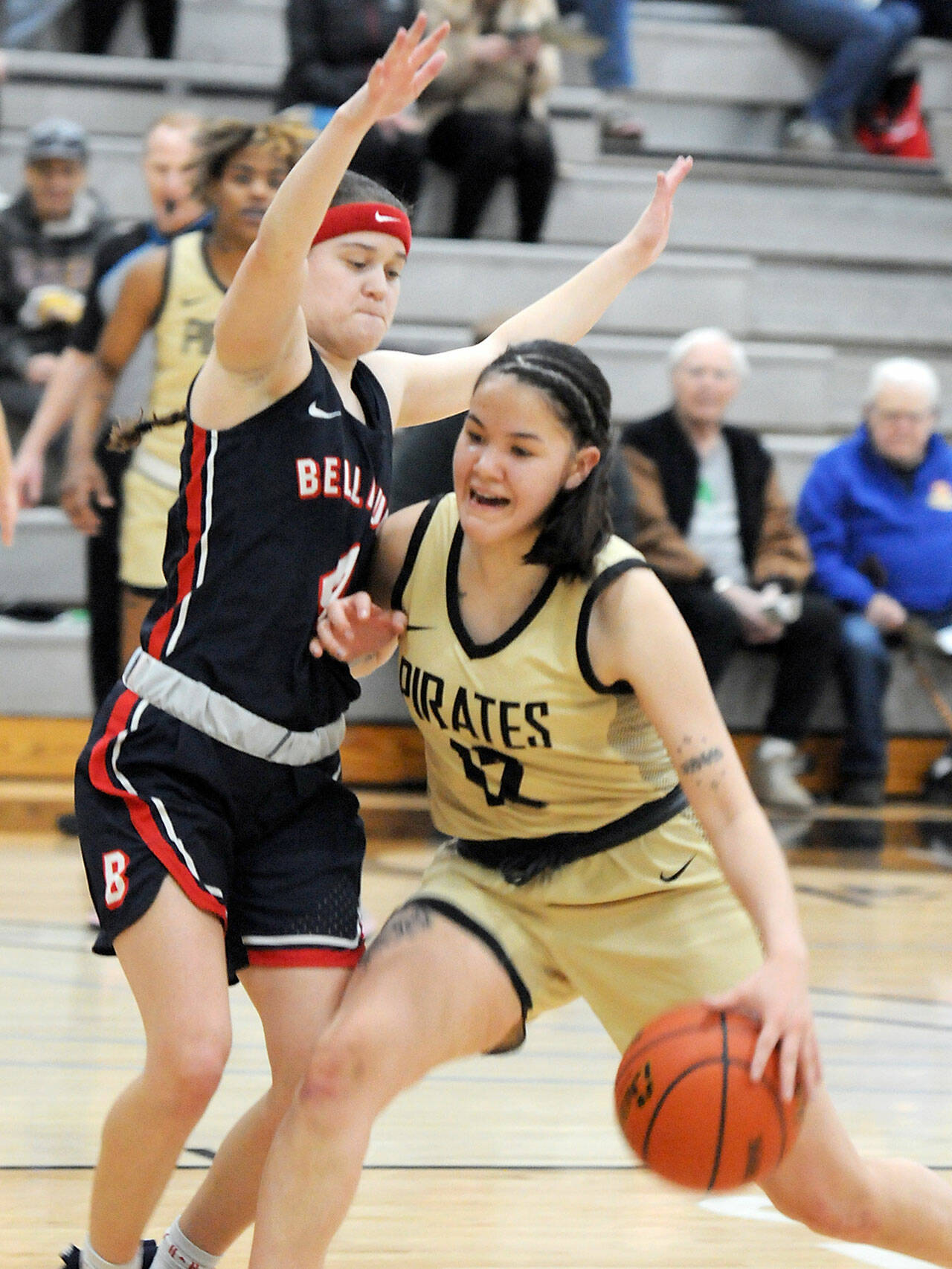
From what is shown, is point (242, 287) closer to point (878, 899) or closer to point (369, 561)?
point (369, 561)

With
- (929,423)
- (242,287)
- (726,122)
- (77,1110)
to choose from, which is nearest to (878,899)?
(929,423)

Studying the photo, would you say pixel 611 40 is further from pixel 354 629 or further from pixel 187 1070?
pixel 187 1070

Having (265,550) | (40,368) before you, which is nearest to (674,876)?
(265,550)

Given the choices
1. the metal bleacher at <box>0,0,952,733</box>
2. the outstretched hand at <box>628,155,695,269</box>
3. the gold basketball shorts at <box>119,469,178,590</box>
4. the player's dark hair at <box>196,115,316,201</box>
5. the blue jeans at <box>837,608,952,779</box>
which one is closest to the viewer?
the outstretched hand at <box>628,155,695,269</box>

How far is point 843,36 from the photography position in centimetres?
947

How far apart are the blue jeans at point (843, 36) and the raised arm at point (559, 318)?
695 centimetres

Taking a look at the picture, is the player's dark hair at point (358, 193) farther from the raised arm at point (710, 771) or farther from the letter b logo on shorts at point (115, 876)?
the letter b logo on shorts at point (115, 876)

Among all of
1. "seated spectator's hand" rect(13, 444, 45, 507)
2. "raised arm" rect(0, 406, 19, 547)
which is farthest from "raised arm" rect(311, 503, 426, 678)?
"seated spectator's hand" rect(13, 444, 45, 507)

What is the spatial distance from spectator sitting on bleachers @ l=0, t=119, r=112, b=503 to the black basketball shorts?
4607 millimetres

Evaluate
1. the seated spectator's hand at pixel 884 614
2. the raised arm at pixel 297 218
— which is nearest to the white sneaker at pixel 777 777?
the seated spectator's hand at pixel 884 614

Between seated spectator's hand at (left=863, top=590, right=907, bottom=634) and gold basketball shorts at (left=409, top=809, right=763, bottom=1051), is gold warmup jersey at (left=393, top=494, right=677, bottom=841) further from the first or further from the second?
seated spectator's hand at (left=863, top=590, right=907, bottom=634)

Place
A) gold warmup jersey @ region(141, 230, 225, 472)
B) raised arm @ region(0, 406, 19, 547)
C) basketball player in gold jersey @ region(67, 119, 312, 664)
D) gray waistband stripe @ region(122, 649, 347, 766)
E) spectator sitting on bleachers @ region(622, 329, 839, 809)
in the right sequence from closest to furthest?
gray waistband stripe @ region(122, 649, 347, 766) → raised arm @ region(0, 406, 19, 547) → basketball player in gold jersey @ region(67, 119, 312, 664) → gold warmup jersey @ region(141, 230, 225, 472) → spectator sitting on bleachers @ region(622, 329, 839, 809)

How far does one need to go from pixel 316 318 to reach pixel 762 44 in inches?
308

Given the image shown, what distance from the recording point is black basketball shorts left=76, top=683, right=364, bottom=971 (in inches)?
95.2
